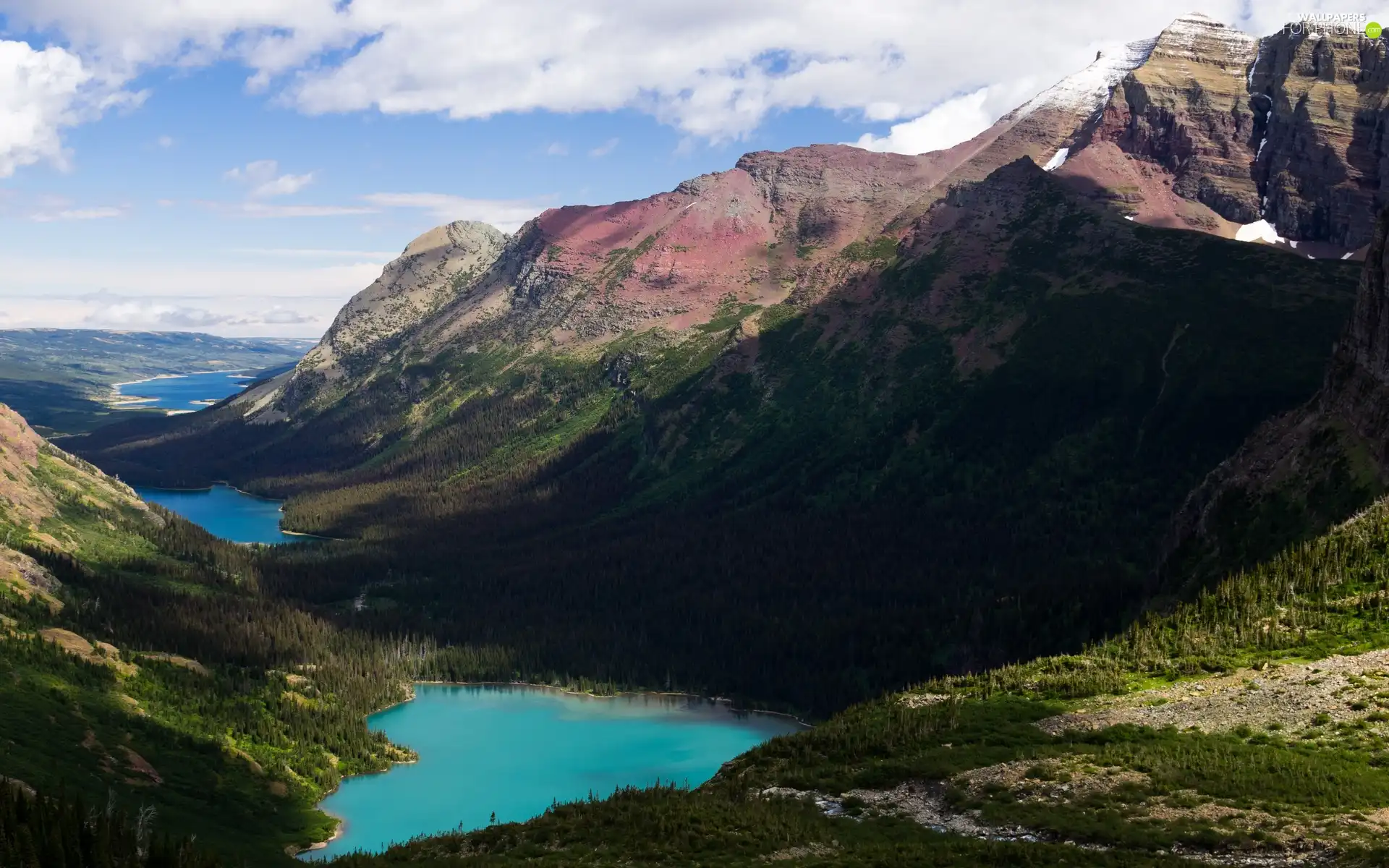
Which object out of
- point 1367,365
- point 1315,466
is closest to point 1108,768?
point 1315,466

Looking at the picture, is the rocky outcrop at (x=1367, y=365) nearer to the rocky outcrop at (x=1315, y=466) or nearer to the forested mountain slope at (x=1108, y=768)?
the rocky outcrop at (x=1315, y=466)

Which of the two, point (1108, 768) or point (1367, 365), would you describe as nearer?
point (1108, 768)

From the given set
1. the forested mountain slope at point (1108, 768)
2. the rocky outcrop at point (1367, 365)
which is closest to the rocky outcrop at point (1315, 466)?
the rocky outcrop at point (1367, 365)

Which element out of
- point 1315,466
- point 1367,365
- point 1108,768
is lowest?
point 1108,768

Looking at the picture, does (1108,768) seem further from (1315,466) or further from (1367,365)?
(1367,365)

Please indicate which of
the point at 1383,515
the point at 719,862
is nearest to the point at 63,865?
the point at 719,862

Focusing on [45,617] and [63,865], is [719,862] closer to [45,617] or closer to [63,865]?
[63,865]

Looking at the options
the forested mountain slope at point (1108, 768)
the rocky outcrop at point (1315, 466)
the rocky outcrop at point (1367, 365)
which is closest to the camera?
the forested mountain slope at point (1108, 768)

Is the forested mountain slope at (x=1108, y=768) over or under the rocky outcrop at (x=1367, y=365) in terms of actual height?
under

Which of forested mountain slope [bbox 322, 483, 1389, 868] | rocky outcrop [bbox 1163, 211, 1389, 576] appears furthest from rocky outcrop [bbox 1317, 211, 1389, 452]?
forested mountain slope [bbox 322, 483, 1389, 868]

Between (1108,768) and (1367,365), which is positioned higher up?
(1367,365)

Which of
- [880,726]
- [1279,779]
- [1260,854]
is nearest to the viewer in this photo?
[1260,854]
